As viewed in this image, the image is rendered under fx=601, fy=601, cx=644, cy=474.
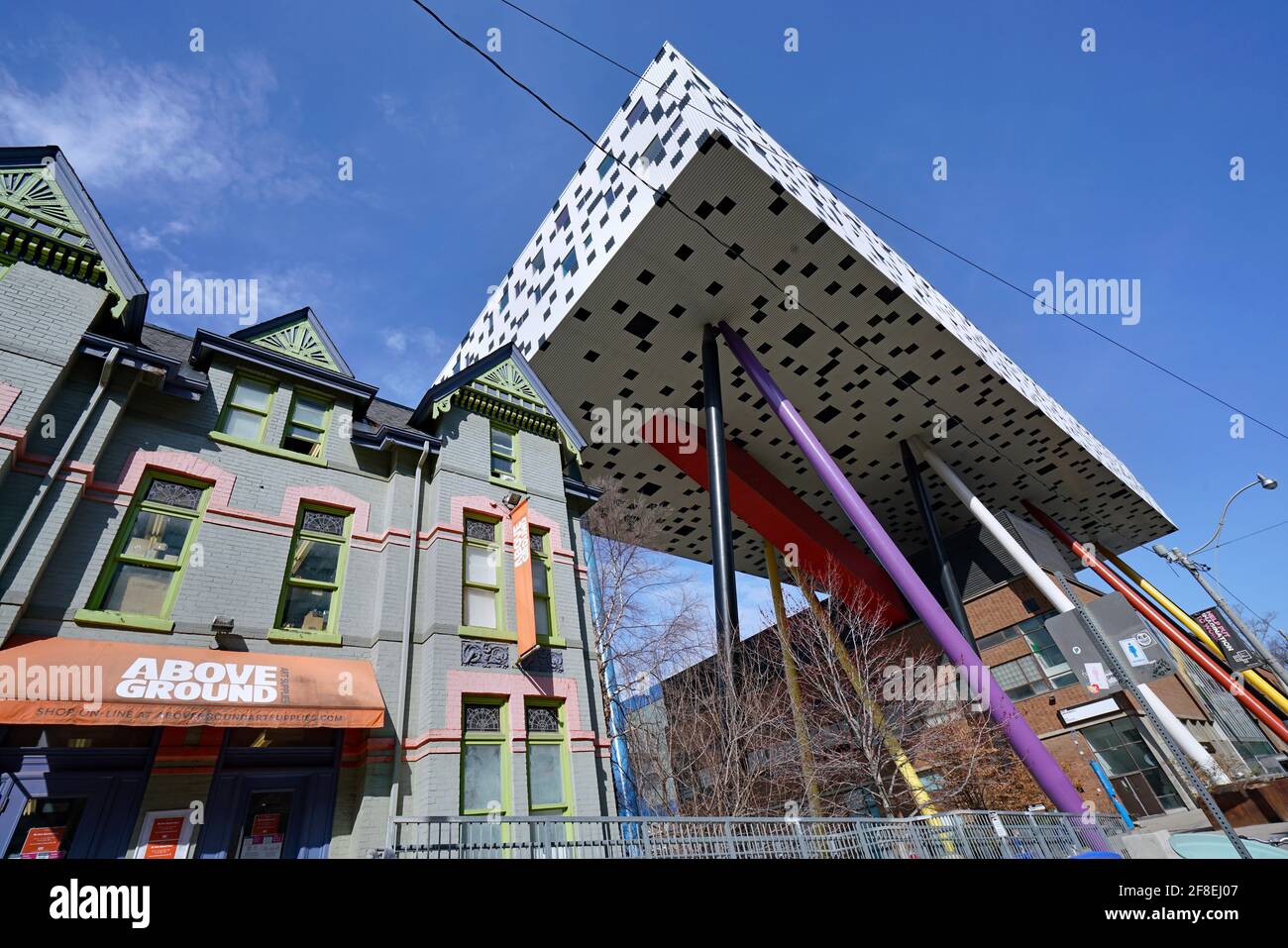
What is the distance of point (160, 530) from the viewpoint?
985 cm

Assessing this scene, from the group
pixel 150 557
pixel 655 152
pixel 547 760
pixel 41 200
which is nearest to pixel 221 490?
pixel 150 557

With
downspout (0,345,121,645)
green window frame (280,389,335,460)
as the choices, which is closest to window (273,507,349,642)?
green window frame (280,389,335,460)

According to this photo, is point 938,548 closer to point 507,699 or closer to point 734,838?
point 734,838

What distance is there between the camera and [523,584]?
11.7 meters

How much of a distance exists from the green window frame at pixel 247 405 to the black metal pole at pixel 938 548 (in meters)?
32.2

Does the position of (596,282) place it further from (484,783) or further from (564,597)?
(484,783)

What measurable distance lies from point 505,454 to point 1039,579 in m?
29.9

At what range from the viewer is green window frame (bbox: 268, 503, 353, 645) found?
10.3m

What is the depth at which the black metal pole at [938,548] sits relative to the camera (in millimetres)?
32406

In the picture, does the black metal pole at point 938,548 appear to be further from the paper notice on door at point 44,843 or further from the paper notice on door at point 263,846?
the paper notice on door at point 44,843
